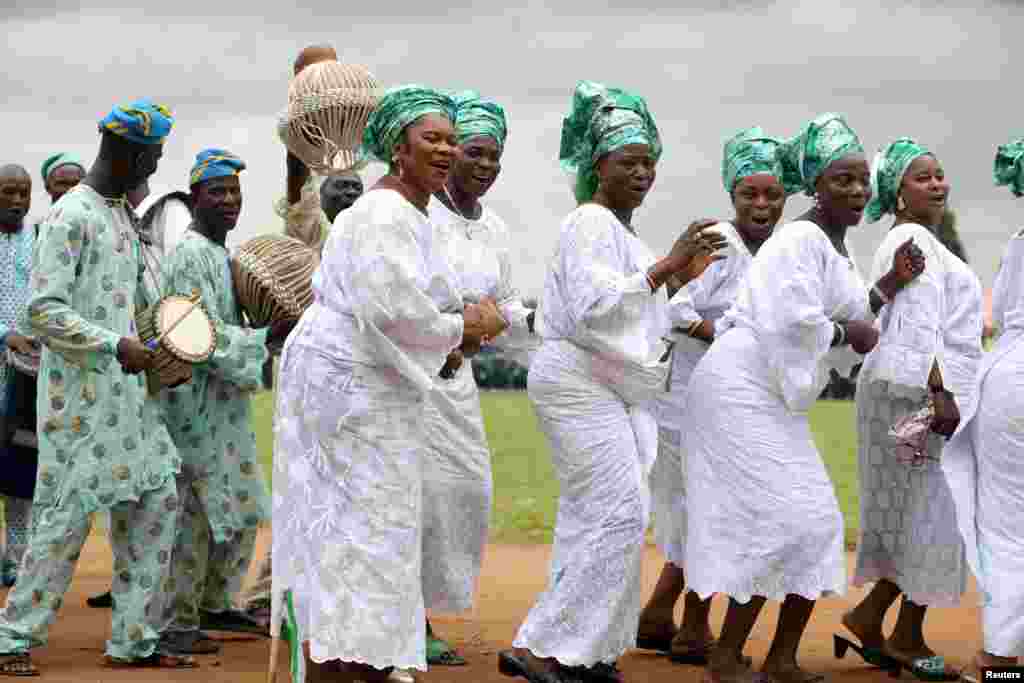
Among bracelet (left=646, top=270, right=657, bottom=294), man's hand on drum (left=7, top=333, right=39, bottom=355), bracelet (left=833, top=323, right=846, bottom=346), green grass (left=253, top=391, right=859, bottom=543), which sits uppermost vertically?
bracelet (left=646, top=270, right=657, bottom=294)

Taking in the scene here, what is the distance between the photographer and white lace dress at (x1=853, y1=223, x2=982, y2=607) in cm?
818

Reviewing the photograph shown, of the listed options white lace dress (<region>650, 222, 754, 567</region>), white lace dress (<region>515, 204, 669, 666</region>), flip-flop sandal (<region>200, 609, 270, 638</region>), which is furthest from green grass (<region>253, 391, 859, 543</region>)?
white lace dress (<region>515, 204, 669, 666</region>)

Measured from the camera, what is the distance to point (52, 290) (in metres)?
7.77

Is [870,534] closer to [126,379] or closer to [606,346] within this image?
[606,346]

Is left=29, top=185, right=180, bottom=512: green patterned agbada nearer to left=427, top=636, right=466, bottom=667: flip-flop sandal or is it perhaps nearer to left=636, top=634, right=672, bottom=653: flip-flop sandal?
left=427, top=636, right=466, bottom=667: flip-flop sandal

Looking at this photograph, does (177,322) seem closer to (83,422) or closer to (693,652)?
(83,422)

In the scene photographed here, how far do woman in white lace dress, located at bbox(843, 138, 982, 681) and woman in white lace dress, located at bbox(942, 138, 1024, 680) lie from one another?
0.37 meters

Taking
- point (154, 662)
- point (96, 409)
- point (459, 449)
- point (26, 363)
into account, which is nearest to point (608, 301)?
point (459, 449)

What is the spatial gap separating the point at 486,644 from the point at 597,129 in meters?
2.84

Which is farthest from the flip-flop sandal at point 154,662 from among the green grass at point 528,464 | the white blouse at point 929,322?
the green grass at point 528,464

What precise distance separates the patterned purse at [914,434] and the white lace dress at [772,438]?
0.47m

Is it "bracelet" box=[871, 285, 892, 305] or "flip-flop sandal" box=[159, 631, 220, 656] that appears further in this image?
"flip-flop sandal" box=[159, 631, 220, 656]

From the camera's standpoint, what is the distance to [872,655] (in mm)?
8555

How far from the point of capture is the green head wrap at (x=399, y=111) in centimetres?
705
